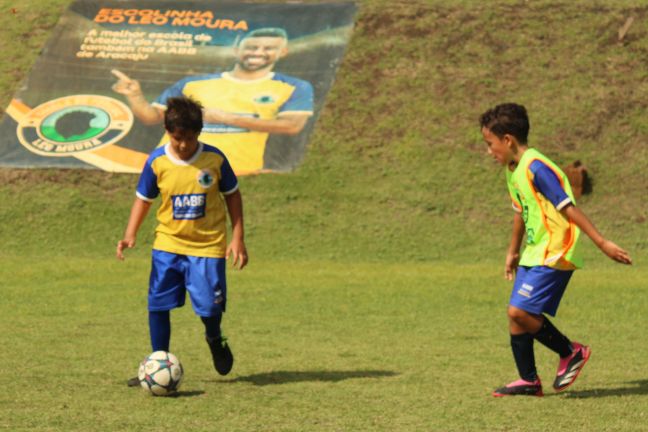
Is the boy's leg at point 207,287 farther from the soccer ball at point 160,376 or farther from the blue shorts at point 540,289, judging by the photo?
the blue shorts at point 540,289

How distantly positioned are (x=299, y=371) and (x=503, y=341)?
2.30 meters

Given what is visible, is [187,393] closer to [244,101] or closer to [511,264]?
[511,264]

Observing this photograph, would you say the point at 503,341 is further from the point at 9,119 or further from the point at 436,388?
the point at 9,119

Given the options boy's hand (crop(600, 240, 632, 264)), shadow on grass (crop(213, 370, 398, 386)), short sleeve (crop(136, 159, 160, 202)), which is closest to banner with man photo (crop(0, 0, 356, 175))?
shadow on grass (crop(213, 370, 398, 386))

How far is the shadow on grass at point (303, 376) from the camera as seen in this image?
310 inches

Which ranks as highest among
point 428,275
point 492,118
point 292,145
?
point 492,118

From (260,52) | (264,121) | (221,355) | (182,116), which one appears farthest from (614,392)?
(260,52)

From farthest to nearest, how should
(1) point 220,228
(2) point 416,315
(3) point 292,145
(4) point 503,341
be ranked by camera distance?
(3) point 292,145, (2) point 416,315, (4) point 503,341, (1) point 220,228

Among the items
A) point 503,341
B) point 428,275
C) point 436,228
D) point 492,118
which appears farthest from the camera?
point 436,228

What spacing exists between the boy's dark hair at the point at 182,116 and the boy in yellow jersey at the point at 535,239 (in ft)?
6.12

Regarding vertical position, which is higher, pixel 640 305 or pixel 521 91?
pixel 521 91

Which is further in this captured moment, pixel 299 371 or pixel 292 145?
pixel 292 145

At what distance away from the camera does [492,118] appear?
728 centimetres

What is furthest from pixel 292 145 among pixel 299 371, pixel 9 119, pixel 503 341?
pixel 299 371
